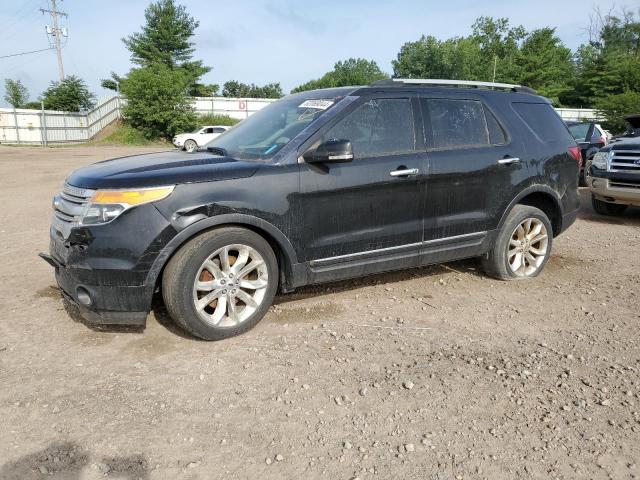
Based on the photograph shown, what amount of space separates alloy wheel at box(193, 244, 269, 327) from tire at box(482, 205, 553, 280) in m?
2.40

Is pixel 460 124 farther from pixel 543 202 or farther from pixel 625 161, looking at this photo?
pixel 625 161

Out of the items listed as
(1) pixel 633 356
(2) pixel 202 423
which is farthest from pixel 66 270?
(1) pixel 633 356

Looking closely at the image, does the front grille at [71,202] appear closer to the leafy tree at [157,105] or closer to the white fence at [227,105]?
the leafy tree at [157,105]

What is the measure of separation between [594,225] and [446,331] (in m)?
5.41

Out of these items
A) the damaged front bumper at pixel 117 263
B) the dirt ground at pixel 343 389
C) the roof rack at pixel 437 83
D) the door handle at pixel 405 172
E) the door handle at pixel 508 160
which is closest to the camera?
the dirt ground at pixel 343 389

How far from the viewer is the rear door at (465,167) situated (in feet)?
14.5

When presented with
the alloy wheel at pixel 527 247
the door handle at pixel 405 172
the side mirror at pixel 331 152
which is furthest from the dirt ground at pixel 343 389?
the side mirror at pixel 331 152

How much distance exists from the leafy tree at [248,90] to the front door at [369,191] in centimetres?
9344

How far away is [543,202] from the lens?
5.31m

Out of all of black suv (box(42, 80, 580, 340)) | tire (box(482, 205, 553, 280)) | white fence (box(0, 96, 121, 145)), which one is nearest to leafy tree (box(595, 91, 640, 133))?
tire (box(482, 205, 553, 280))

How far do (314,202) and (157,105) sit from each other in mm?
33701

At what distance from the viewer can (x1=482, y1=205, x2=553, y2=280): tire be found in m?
4.93

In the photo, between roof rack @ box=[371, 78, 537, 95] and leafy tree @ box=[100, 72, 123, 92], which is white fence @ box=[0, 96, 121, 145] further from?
roof rack @ box=[371, 78, 537, 95]

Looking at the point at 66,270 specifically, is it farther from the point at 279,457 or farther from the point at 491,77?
the point at 491,77
